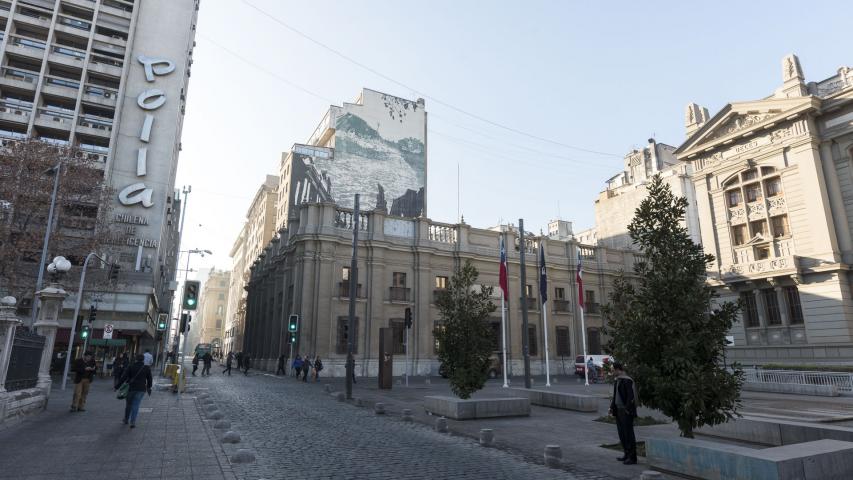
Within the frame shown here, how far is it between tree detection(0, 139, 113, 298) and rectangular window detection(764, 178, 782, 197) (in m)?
40.8

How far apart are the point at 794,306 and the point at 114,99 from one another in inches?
2238

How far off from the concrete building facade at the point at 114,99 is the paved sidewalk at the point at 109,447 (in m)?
31.6

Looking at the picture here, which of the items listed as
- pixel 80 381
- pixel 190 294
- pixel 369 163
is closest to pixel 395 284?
pixel 190 294

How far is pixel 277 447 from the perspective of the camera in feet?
31.4

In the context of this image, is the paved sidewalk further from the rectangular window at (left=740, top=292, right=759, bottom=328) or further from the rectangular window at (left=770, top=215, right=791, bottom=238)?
the rectangular window at (left=770, top=215, right=791, bottom=238)

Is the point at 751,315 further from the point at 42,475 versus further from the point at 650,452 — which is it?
the point at 42,475

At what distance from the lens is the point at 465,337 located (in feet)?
48.9

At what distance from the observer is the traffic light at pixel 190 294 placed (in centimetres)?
1642

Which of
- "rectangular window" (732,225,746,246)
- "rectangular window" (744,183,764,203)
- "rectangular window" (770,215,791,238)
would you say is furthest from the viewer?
"rectangular window" (732,225,746,246)

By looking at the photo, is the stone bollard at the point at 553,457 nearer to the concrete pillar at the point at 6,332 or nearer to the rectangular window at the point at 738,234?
the concrete pillar at the point at 6,332

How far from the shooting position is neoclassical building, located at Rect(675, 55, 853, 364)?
25.6 m

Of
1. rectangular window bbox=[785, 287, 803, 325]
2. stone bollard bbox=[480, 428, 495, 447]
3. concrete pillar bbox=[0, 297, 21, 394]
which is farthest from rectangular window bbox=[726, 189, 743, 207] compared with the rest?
concrete pillar bbox=[0, 297, 21, 394]

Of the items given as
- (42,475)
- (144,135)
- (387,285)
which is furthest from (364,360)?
(144,135)

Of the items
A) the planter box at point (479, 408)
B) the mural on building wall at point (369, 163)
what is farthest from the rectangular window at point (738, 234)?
the mural on building wall at point (369, 163)
